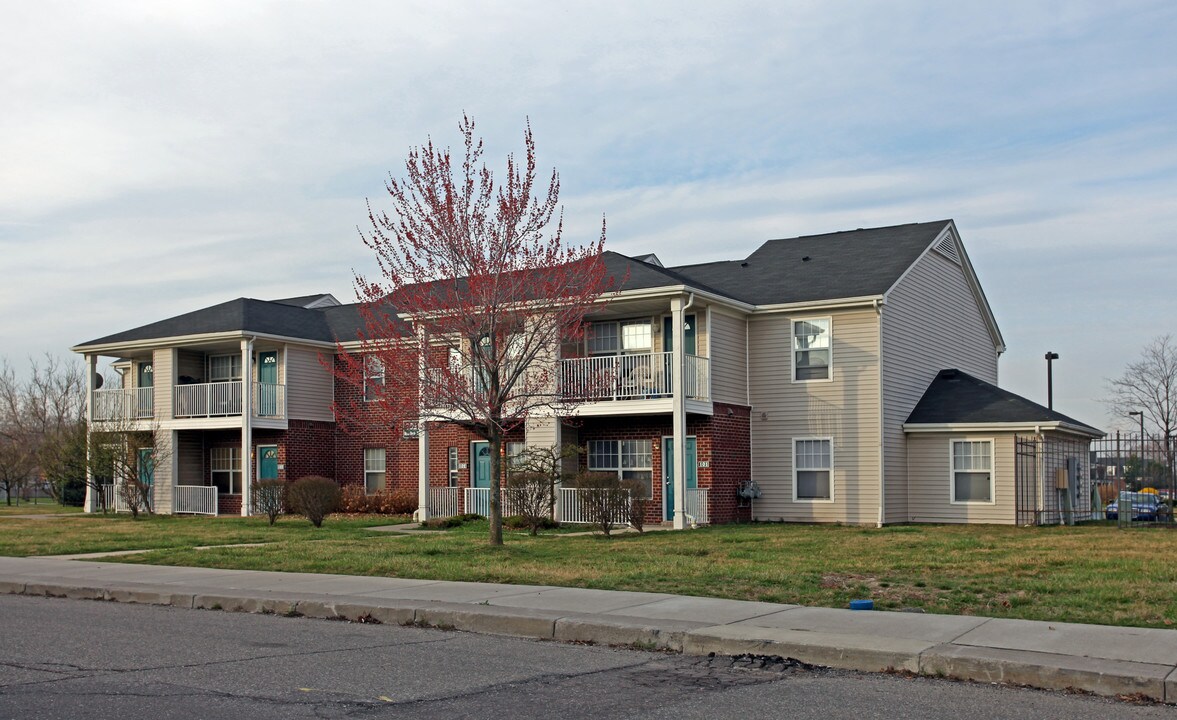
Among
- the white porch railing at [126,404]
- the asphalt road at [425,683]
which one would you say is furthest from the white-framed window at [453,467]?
the asphalt road at [425,683]

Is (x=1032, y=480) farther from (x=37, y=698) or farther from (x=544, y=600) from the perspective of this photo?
(x=37, y=698)

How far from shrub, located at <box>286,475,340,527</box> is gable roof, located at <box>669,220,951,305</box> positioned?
9660 mm

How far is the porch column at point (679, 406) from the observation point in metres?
24.4

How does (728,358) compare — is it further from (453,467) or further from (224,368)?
(224,368)

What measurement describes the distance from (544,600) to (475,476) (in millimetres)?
18128

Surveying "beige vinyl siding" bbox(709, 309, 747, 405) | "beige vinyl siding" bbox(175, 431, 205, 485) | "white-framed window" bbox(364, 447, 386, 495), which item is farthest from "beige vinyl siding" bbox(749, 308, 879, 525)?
"beige vinyl siding" bbox(175, 431, 205, 485)

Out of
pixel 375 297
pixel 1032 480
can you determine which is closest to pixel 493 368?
pixel 375 297

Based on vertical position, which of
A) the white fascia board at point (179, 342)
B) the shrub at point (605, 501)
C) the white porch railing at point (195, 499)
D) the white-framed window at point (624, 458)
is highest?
the white fascia board at point (179, 342)

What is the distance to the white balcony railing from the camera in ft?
82.7

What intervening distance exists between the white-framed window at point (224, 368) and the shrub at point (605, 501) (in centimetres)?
1675

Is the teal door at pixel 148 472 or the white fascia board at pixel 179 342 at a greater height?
the white fascia board at pixel 179 342

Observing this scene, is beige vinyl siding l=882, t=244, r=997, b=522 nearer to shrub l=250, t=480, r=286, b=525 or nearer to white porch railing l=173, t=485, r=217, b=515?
shrub l=250, t=480, r=286, b=525

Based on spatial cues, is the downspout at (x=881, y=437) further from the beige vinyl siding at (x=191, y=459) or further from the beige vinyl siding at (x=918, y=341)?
the beige vinyl siding at (x=191, y=459)

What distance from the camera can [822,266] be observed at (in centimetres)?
2886
